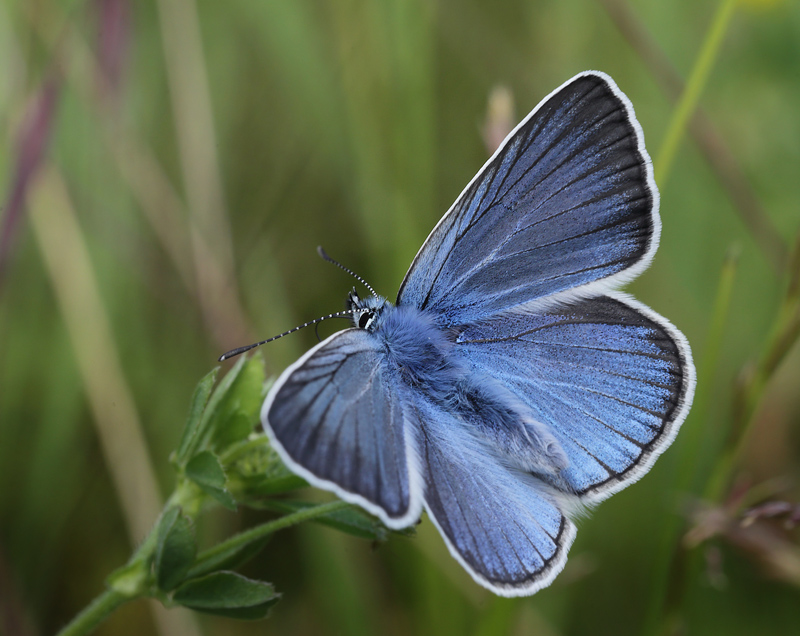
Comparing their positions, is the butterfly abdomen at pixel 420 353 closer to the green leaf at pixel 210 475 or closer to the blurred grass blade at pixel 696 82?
the green leaf at pixel 210 475

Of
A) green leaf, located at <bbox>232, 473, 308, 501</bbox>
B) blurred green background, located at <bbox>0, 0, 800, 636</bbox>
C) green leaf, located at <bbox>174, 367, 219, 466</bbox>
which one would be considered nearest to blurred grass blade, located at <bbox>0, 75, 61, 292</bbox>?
blurred green background, located at <bbox>0, 0, 800, 636</bbox>

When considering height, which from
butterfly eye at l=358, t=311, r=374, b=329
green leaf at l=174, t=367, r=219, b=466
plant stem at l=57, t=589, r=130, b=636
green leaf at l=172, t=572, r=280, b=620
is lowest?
green leaf at l=172, t=572, r=280, b=620

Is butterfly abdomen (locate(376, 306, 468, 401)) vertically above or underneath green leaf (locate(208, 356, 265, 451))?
underneath

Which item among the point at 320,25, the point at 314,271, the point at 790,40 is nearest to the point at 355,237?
the point at 314,271

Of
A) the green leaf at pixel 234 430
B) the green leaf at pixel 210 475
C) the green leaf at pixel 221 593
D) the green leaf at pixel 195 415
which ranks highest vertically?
the green leaf at pixel 195 415

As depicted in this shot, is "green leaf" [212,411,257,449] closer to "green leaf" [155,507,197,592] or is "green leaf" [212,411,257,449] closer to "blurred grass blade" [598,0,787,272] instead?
"green leaf" [155,507,197,592]

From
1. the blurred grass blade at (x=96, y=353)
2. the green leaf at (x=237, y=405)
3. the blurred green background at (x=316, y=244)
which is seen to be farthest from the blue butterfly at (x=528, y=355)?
the blurred grass blade at (x=96, y=353)

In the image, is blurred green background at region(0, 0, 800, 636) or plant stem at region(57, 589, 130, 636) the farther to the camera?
blurred green background at region(0, 0, 800, 636)
